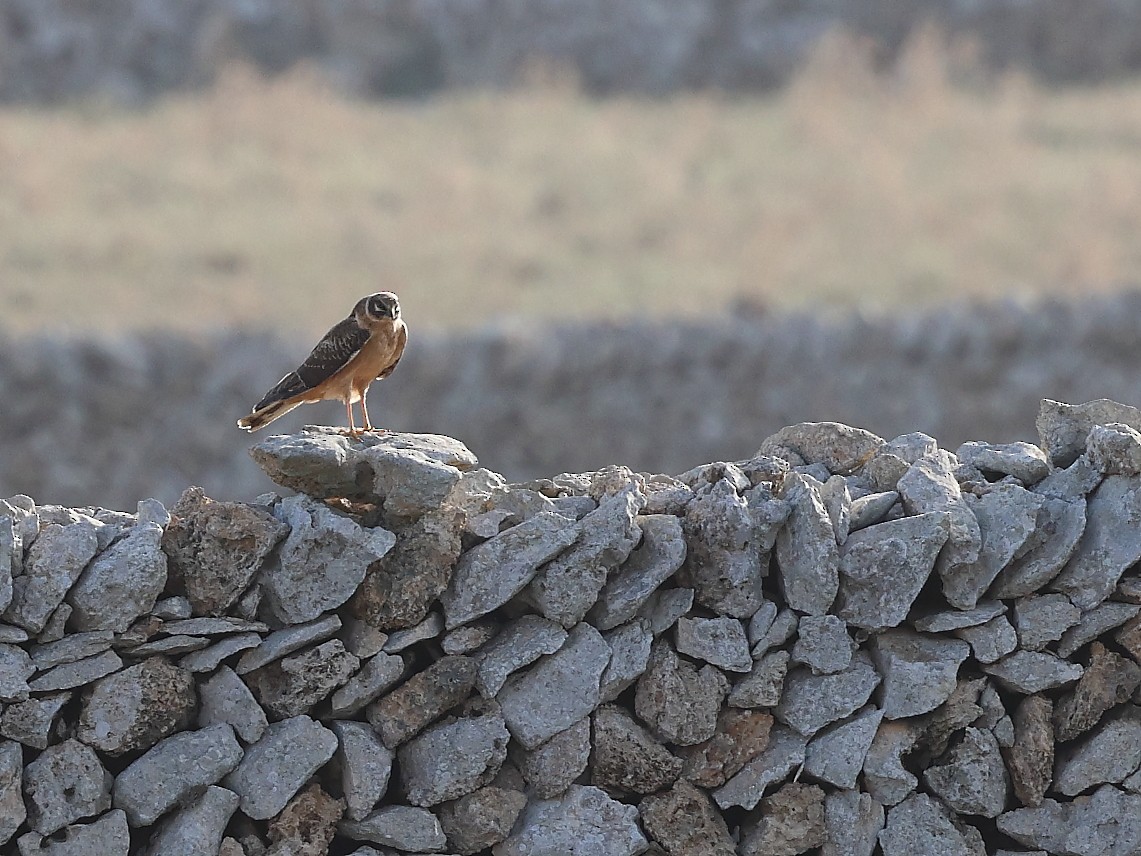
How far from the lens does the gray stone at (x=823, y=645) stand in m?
Answer: 4.77

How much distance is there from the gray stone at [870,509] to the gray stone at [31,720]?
→ 2.27 m

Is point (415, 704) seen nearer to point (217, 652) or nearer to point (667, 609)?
point (217, 652)

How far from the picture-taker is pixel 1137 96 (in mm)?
21672

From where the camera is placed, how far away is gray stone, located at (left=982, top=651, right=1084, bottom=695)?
4828mm

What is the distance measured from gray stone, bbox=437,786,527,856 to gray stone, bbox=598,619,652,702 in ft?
1.31

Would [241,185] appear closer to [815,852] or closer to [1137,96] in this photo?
[1137,96]

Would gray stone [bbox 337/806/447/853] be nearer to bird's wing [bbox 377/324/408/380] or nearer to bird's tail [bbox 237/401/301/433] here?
bird's tail [bbox 237/401/301/433]

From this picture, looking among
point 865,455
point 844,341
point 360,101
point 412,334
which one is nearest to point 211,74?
point 360,101

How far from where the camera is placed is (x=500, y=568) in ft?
15.3

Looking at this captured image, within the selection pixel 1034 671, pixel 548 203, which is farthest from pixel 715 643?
pixel 548 203

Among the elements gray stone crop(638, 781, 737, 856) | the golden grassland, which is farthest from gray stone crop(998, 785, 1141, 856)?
the golden grassland

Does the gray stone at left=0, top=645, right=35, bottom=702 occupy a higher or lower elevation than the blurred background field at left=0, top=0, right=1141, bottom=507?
higher

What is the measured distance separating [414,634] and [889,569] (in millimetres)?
1348

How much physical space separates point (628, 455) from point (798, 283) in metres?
2.61
